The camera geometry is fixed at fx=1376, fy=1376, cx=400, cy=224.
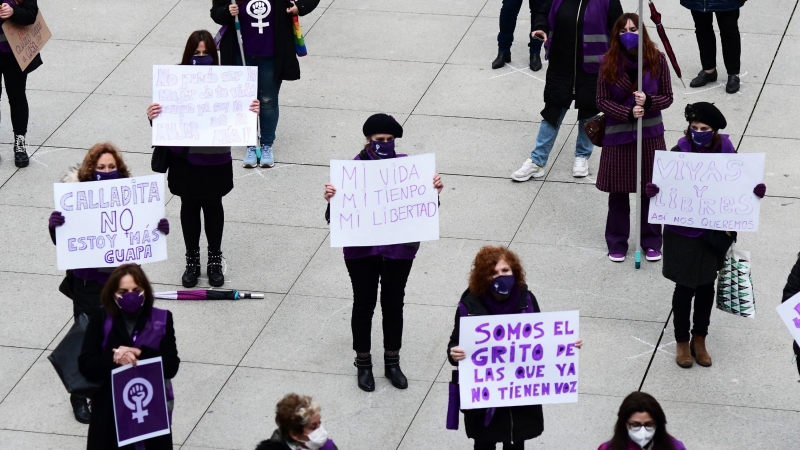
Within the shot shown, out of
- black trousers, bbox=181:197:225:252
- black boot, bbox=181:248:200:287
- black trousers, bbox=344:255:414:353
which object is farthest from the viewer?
A: black boot, bbox=181:248:200:287

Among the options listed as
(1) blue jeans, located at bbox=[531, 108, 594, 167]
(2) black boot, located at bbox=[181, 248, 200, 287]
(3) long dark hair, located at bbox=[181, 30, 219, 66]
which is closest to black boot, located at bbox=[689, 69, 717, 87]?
(1) blue jeans, located at bbox=[531, 108, 594, 167]

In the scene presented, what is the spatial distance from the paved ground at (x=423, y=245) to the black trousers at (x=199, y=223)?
343 mm

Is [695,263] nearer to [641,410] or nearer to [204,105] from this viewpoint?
[641,410]

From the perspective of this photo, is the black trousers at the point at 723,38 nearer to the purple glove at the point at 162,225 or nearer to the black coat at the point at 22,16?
the black coat at the point at 22,16

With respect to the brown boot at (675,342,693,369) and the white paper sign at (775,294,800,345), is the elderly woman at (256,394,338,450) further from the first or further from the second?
the brown boot at (675,342,693,369)

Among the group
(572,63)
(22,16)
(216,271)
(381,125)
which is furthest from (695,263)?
(22,16)

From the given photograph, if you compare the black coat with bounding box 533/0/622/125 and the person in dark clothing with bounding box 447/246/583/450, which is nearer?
the person in dark clothing with bounding box 447/246/583/450

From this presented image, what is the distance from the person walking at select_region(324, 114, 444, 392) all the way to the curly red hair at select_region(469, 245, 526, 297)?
3.24 ft

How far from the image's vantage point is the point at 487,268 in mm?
6762

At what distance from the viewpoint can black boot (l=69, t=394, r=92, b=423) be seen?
26.1 feet

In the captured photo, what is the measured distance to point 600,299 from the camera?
9078 mm

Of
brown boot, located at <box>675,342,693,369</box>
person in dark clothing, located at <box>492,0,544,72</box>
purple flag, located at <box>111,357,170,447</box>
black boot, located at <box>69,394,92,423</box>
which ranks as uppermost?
person in dark clothing, located at <box>492,0,544,72</box>

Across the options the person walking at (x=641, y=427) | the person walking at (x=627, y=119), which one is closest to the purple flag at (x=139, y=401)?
the person walking at (x=641, y=427)

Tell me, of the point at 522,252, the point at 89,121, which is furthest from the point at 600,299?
the point at 89,121
